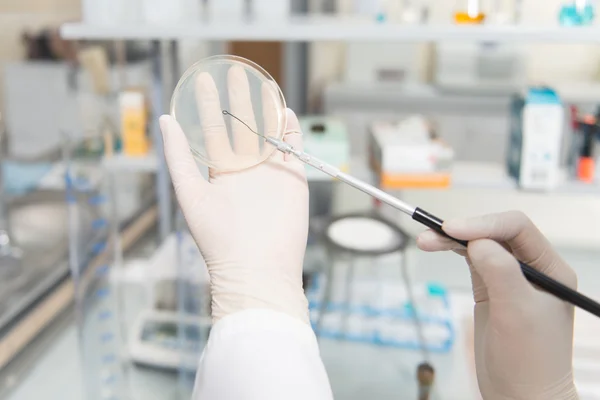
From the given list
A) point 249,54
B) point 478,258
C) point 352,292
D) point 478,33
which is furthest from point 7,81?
point 478,258

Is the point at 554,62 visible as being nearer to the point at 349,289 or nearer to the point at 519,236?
the point at 349,289

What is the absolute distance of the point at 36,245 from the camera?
215 cm

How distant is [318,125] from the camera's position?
66.0 inches

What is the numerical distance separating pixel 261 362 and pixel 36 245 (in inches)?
66.4

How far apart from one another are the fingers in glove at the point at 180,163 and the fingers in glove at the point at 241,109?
92mm

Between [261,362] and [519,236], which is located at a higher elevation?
[519,236]

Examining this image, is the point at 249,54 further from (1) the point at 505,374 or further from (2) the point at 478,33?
(1) the point at 505,374

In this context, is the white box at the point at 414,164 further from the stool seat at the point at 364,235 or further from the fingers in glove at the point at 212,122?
the fingers in glove at the point at 212,122

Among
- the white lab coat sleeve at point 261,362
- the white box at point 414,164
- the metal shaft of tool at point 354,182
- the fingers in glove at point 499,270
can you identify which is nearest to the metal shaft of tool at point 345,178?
the metal shaft of tool at point 354,182

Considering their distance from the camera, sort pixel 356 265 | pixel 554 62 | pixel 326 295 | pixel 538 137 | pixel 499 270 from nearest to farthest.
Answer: pixel 499 270
pixel 538 137
pixel 326 295
pixel 356 265
pixel 554 62

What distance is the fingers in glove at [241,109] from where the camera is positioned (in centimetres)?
90

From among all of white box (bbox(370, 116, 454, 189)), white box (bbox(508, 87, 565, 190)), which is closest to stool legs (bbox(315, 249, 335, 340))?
white box (bbox(370, 116, 454, 189))

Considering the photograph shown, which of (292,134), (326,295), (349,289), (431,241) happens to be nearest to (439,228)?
(431,241)

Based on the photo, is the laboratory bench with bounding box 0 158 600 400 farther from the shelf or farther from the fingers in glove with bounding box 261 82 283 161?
the fingers in glove with bounding box 261 82 283 161
